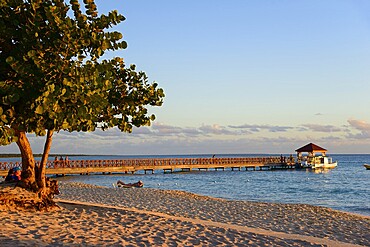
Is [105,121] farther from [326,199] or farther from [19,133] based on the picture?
[326,199]

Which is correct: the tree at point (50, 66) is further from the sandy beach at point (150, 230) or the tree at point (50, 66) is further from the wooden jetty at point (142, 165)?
the wooden jetty at point (142, 165)

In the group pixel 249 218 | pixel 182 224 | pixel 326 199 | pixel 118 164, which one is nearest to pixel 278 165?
pixel 118 164

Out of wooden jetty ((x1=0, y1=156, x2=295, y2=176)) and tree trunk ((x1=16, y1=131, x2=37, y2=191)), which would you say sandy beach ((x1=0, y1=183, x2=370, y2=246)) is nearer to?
tree trunk ((x1=16, y1=131, x2=37, y2=191))

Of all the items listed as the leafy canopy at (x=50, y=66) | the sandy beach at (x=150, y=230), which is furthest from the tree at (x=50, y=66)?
the sandy beach at (x=150, y=230)

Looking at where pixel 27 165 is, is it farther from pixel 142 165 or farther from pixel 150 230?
pixel 142 165

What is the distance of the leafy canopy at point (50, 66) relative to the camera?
10820 millimetres

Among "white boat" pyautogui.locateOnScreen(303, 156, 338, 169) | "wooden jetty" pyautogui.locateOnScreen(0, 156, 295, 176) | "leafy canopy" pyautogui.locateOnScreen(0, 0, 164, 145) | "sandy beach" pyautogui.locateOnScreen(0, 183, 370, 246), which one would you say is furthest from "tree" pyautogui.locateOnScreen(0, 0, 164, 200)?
"white boat" pyautogui.locateOnScreen(303, 156, 338, 169)

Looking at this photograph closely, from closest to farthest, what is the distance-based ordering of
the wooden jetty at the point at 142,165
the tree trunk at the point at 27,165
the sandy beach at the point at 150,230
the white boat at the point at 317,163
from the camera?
the sandy beach at the point at 150,230 < the tree trunk at the point at 27,165 < the wooden jetty at the point at 142,165 < the white boat at the point at 317,163

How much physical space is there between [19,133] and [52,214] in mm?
2506

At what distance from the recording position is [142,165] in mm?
59344

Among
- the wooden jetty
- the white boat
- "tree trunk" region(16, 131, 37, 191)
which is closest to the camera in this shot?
"tree trunk" region(16, 131, 37, 191)

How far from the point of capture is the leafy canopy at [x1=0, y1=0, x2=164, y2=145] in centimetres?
1082

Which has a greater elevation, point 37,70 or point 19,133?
point 37,70

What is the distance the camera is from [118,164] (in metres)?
56.6
